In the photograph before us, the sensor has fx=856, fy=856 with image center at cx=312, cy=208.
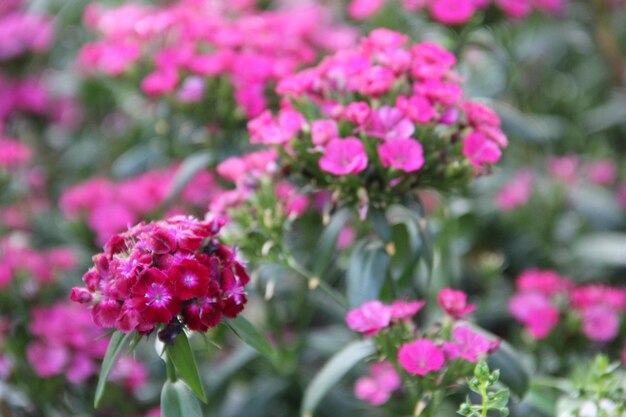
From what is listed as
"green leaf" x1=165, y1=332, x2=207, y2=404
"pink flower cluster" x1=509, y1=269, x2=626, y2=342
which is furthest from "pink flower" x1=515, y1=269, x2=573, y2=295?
"green leaf" x1=165, y1=332, x2=207, y2=404

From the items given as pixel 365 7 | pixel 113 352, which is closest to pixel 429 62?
pixel 113 352

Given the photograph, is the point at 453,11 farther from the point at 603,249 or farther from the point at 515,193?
the point at 603,249

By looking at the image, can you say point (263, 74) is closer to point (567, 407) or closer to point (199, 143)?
point (199, 143)

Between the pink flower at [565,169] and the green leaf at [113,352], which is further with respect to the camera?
the pink flower at [565,169]

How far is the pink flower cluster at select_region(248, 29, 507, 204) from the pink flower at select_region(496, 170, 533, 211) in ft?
3.49

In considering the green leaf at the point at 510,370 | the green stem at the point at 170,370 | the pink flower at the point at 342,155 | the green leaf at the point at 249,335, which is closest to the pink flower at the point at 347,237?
the green leaf at the point at 510,370

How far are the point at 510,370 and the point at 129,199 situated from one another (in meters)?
1.24

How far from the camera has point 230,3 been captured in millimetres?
2807

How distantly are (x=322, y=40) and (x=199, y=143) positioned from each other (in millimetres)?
721

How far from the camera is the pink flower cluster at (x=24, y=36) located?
9.66 ft

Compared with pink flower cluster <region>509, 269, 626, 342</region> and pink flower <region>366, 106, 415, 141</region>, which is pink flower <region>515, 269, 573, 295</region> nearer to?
pink flower cluster <region>509, 269, 626, 342</region>

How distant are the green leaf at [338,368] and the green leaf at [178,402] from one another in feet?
1.27

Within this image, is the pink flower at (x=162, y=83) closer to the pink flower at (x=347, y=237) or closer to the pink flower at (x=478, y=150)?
the pink flower at (x=347, y=237)

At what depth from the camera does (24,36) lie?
296cm
